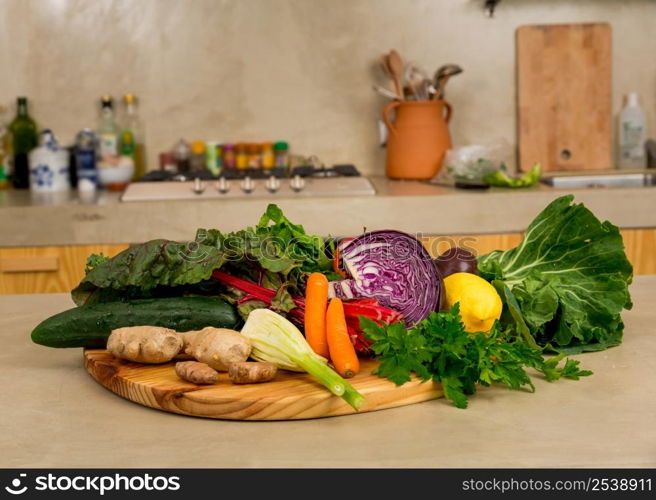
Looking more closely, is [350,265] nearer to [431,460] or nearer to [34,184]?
[431,460]

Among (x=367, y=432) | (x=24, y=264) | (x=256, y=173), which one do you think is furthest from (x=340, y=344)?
(x=256, y=173)

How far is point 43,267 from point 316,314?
1.84 m

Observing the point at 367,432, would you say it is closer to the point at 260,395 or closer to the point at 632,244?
the point at 260,395

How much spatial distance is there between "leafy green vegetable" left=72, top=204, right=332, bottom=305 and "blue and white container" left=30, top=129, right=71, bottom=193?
1.99 m

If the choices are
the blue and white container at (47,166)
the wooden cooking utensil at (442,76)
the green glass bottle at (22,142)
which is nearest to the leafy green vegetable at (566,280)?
the wooden cooking utensil at (442,76)

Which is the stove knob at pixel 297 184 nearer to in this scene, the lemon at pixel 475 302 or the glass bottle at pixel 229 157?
the glass bottle at pixel 229 157

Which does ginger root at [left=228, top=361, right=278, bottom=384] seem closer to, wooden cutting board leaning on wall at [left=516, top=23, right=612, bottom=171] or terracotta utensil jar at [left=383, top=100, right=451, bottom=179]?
terracotta utensil jar at [left=383, top=100, right=451, bottom=179]

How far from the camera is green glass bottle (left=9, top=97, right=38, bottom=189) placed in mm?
3342

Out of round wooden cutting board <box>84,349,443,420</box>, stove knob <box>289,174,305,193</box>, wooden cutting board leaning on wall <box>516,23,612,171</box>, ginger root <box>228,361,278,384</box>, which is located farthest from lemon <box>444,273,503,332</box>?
wooden cutting board leaning on wall <box>516,23,612,171</box>

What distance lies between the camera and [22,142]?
11.1 feet

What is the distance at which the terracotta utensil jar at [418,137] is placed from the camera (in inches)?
126

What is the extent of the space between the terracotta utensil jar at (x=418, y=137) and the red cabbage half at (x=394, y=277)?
1.97 metres

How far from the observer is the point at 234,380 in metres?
1.11
